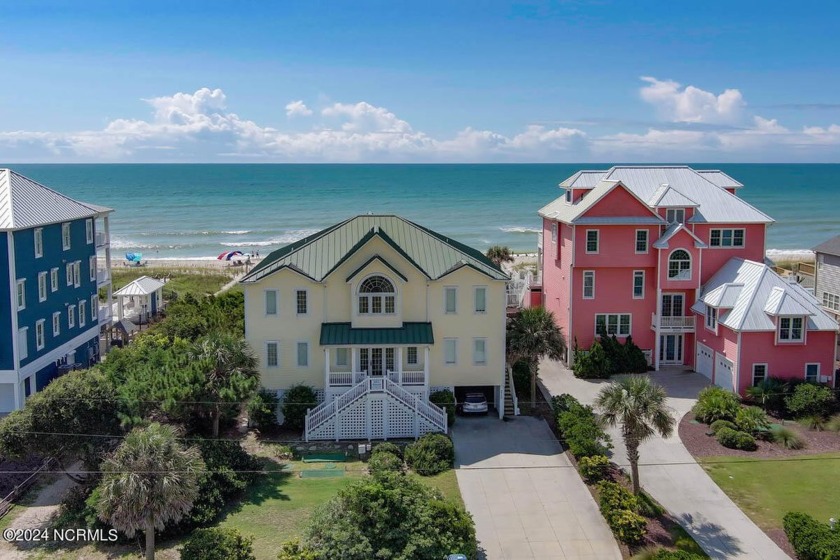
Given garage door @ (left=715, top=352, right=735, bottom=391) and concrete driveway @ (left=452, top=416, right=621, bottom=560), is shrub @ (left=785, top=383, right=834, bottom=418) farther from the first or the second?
concrete driveway @ (left=452, top=416, right=621, bottom=560)

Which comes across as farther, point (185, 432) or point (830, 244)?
point (830, 244)

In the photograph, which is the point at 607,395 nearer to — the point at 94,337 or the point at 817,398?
the point at 817,398

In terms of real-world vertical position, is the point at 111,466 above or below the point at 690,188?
below

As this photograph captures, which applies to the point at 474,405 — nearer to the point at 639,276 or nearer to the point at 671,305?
the point at 639,276

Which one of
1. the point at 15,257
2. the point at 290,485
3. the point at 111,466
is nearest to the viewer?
the point at 111,466

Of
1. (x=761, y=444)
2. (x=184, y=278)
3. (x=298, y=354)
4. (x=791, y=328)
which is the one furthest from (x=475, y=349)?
(x=184, y=278)

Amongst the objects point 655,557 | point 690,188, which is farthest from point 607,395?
point 690,188

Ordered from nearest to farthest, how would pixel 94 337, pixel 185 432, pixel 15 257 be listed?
pixel 185 432 < pixel 15 257 < pixel 94 337
